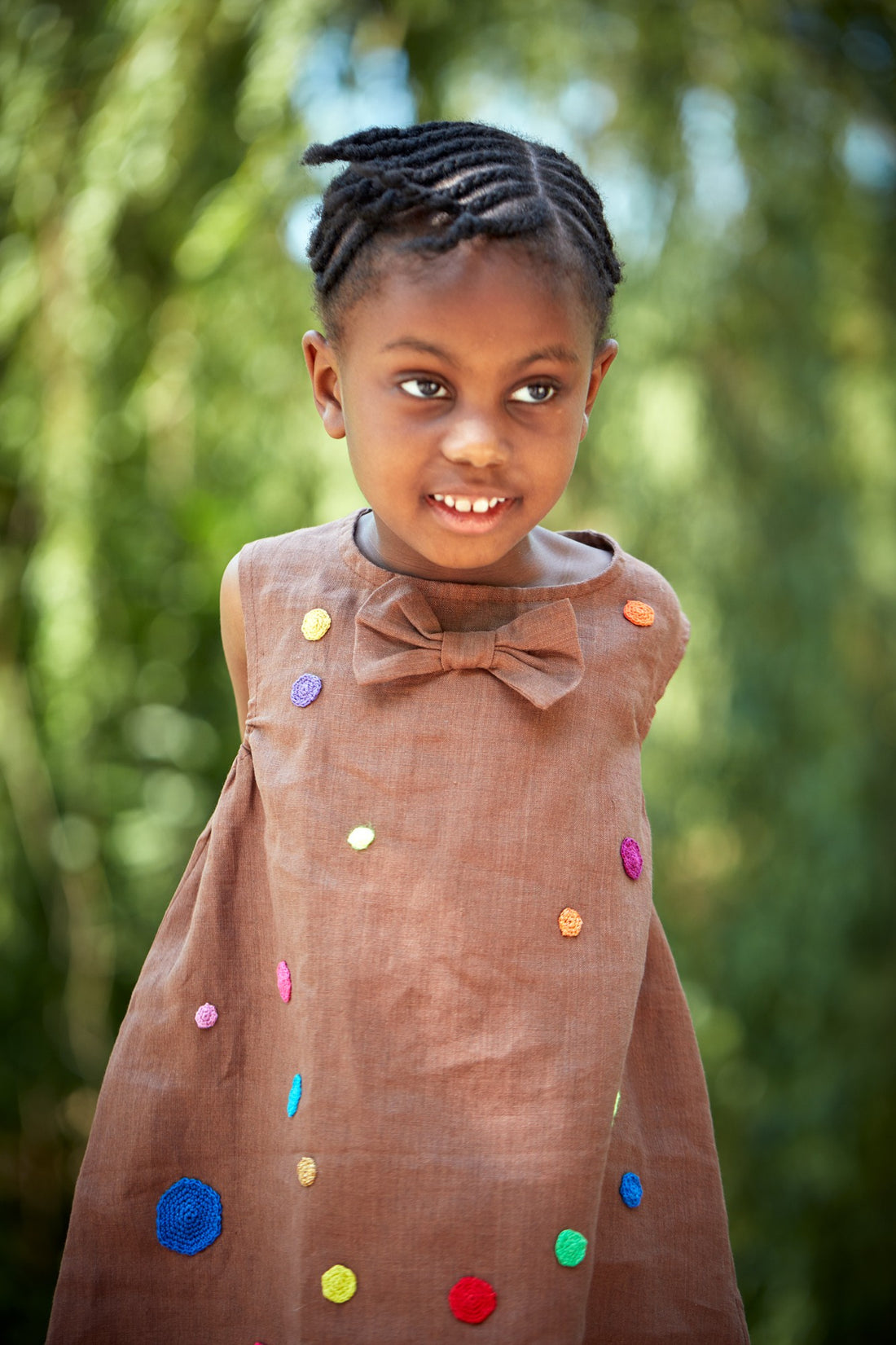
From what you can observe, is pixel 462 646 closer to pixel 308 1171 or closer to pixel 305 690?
pixel 305 690

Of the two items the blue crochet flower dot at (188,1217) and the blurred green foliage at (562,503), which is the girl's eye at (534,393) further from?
the blurred green foliage at (562,503)

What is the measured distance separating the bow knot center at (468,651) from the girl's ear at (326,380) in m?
0.22

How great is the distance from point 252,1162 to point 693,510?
4.82ft

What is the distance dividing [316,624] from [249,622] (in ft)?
0.29

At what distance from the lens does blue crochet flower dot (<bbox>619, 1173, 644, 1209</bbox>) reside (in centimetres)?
116

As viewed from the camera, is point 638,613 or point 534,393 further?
point 638,613

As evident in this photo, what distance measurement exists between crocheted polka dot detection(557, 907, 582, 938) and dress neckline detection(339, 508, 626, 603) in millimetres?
290

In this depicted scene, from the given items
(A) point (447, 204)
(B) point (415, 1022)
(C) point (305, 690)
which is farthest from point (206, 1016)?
(A) point (447, 204)

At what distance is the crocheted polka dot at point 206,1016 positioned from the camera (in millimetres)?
1171

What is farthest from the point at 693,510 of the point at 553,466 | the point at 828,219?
the point at 553,466

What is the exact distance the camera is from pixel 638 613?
3.98ft

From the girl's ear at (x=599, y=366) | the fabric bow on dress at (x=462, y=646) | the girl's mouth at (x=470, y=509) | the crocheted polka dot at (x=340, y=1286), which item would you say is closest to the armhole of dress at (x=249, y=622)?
the fabric bow on dress at (x=462, y=646)

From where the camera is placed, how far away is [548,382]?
105 centimetres

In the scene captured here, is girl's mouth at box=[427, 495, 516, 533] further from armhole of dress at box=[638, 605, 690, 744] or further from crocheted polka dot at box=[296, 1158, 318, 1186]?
crocheted polka dot at box=[296, 1158, 318, 1186]
